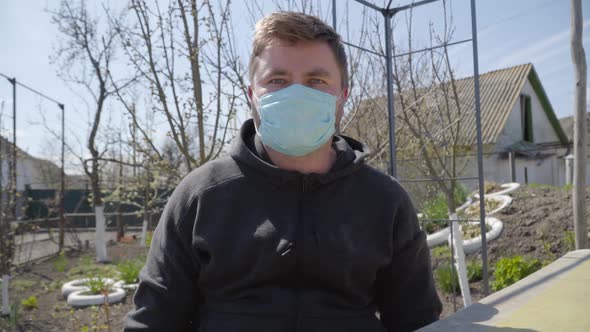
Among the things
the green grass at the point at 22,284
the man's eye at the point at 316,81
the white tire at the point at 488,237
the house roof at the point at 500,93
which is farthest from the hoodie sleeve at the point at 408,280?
the house roof at the point at 500,93

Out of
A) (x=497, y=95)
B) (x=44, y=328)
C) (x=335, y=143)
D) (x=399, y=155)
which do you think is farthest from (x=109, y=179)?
(x=335, y=143)

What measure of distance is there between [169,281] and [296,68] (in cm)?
81

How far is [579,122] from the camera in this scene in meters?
4.45

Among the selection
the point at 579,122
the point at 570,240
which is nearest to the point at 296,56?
the point at 579,122

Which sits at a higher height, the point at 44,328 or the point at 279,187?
the point at 279,187

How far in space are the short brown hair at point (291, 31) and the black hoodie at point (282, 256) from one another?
367 millimetres

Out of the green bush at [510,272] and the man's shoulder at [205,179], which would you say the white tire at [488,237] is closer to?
the green bush at [510,272]

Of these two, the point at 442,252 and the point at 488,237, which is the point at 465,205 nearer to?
the point at 488,237

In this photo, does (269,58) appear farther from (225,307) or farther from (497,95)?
(497,95)

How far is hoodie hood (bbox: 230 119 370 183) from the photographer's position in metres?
1.49

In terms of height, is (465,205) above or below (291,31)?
below

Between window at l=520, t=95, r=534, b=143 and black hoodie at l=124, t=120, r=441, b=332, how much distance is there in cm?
1703

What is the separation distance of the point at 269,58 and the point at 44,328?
508 cm

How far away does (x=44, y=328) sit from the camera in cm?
507
